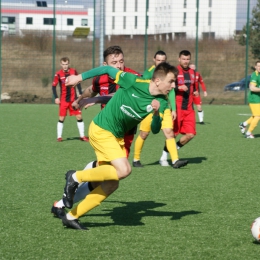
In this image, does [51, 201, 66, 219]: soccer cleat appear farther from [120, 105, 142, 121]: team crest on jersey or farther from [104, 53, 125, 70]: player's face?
[104, 53, 125, 70]: player's face

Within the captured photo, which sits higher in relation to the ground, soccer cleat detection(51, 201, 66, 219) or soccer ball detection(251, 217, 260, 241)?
soccer ball detection(251, 217, 260, 241)

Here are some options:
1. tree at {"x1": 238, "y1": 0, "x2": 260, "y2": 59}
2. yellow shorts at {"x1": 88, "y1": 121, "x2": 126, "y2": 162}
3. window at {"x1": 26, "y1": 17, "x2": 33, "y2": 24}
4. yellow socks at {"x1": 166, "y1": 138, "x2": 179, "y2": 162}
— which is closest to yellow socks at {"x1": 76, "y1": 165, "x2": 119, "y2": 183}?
yellow shorts at {"x1": 88, "y1": 121, "x2": 126, "y2": 162}

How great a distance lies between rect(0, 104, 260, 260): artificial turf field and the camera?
540cm

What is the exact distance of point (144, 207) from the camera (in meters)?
7.17

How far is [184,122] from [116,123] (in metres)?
4.75

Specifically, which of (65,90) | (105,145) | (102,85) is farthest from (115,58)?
(65,90)

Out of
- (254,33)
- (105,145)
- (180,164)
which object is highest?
(254,33)

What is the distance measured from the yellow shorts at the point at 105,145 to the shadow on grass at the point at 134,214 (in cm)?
72

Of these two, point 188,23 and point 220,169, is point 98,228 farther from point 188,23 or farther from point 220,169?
point 188,23

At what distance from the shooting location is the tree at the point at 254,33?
2773cm

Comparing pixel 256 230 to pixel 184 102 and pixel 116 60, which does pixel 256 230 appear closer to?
pixel 116 60

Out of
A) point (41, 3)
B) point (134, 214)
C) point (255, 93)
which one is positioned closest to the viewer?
point (134, 214)

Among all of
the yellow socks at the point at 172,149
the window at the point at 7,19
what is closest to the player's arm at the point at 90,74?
the yellow socks at the point at 172,149

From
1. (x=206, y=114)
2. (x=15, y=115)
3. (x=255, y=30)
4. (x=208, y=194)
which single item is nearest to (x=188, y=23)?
(x=255, y=30)
